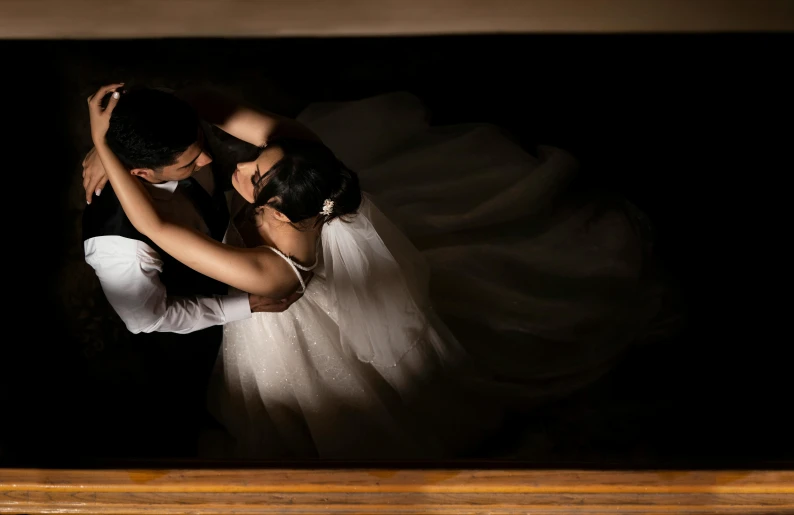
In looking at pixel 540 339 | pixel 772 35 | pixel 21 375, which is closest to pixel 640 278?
pixel 540 339

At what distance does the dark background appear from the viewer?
2.09 metres

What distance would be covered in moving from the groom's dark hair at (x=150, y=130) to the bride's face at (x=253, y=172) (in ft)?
Answer: 0.58

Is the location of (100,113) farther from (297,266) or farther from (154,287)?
(297,266)

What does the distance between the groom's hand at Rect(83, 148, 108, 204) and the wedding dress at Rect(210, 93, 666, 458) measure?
25.2 inches

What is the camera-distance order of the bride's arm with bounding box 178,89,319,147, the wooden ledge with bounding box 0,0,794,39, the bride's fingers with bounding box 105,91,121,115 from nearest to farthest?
the bride's fingers with bounding box 105,91,121,115
the bride's arm with bounding box 178,89,319,147
the wooden ledge with bounding box 0,0,794,39

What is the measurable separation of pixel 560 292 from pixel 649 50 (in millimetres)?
1021

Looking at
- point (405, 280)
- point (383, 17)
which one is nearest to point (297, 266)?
point (405, 280)

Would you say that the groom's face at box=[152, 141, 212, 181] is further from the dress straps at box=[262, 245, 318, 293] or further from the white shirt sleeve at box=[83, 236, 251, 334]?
the dress straps at box=[262, 245, 318, 293]

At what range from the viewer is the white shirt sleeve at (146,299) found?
198 centimetres

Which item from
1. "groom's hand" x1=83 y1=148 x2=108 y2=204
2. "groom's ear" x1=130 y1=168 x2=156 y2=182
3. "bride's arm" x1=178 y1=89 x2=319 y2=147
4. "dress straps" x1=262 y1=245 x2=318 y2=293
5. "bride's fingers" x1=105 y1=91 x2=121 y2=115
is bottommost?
"dress straps" x1=262 y1=245 x2=318 y2=293

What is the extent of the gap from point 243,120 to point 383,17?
2.33ft

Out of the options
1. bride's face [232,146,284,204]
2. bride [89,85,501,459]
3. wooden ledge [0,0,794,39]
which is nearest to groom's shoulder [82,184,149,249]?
bride [89,85,501,459]

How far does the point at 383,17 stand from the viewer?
2418mm

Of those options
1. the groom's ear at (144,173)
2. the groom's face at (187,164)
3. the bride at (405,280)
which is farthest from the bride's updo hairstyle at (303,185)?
the groom's ear at (144,173)
